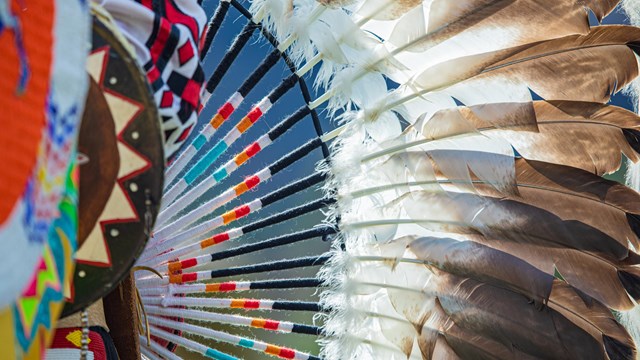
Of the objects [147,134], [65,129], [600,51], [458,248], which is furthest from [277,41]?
[65,129]

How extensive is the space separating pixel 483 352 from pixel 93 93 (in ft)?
4.98

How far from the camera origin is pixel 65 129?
2.52ft

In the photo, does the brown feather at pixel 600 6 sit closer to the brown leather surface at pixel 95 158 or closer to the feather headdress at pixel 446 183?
the feather headdress at pixel 446 183

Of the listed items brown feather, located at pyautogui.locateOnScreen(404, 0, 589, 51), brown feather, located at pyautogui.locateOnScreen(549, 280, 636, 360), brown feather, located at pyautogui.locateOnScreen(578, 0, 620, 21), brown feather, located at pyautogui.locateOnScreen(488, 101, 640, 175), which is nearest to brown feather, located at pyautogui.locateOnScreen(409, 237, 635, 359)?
brown feather, located at pyautogui.locateOnScreen(549, 280, 636, 360)

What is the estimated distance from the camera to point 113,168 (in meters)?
1.01

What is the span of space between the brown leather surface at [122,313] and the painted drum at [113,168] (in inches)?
19.8

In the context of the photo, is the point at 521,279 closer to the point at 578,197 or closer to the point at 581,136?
the point at 578,197

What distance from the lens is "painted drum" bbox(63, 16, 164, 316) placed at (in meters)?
1.00

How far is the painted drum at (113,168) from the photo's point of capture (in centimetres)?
100

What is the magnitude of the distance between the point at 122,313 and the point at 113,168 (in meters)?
0.64

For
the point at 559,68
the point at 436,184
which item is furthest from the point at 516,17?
the point at 436,184

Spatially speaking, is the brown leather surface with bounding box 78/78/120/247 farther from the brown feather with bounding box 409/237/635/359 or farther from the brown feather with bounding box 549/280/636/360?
the brown feather with bounding box 549/280/636/360

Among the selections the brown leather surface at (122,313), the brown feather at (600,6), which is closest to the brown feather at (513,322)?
the brown feather at (600,6)

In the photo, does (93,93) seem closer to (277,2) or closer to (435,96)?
(277,2)
